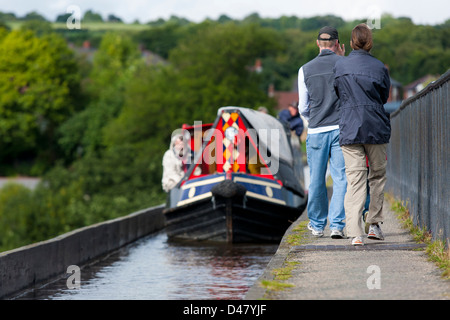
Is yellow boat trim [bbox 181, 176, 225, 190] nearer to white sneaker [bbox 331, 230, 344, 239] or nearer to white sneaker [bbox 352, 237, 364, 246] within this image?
white sneaker [bbox 331, 230, 344, 239]

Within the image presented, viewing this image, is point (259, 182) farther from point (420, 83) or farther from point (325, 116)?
point (420, 83)

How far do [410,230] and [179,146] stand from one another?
359 inches

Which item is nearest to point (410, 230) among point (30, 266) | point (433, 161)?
point (433, 161)

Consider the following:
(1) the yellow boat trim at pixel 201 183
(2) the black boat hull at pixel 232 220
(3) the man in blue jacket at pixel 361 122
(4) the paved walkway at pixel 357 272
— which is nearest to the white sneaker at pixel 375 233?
(4) the paved walkway at pixel 357 272

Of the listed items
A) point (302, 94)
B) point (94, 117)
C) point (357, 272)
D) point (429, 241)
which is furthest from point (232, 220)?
point (94, 117)

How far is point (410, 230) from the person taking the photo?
1105 centimetres

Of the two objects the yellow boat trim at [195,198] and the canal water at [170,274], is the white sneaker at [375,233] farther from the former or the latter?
the yellow boat trim at [195,198]

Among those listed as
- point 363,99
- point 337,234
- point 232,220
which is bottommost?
point 232,220

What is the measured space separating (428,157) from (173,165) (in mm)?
9772

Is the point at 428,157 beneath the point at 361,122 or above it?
beneath

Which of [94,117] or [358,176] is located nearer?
[358,176]

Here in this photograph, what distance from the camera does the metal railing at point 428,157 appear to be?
8.71 meters

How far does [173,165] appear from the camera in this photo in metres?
19.3

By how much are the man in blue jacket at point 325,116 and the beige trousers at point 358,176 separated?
0.60 m
